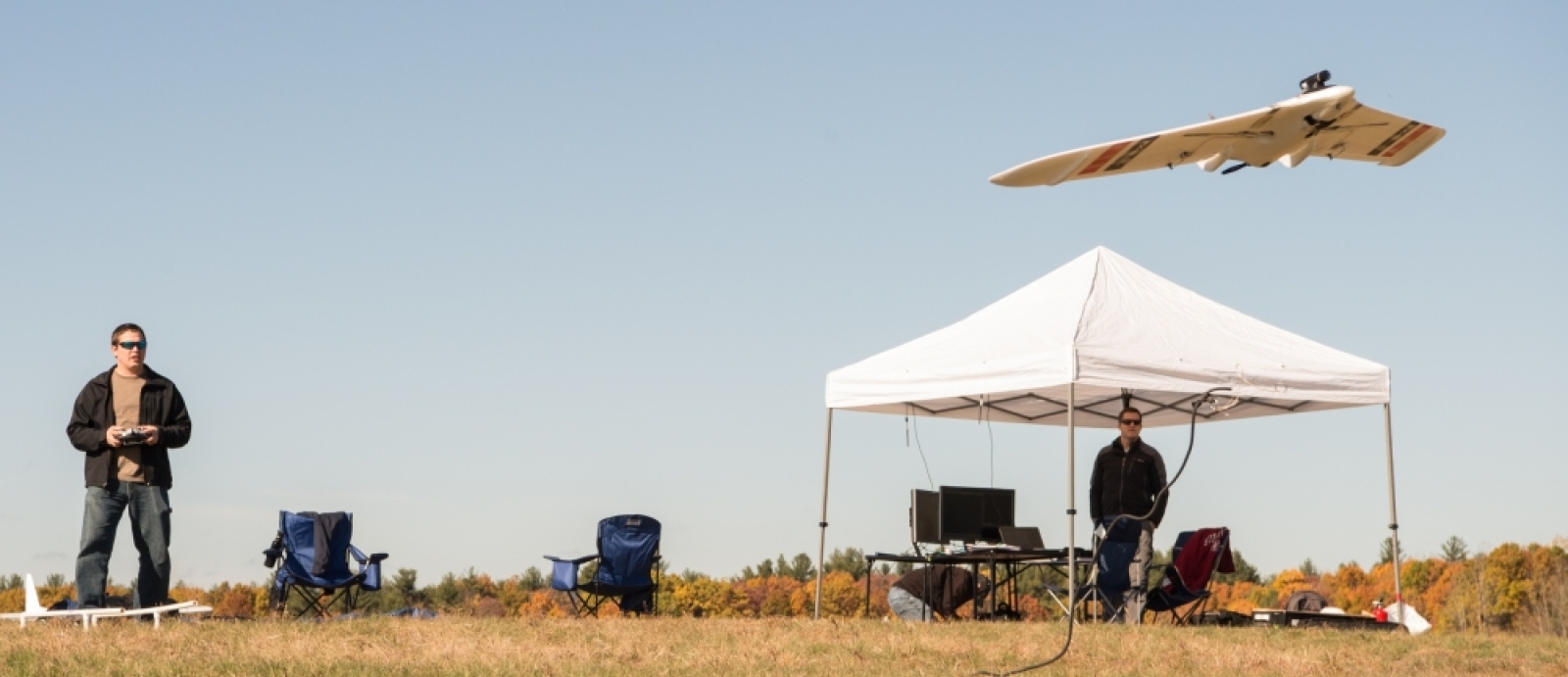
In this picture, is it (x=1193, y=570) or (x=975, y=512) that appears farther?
(x=975, y=512)

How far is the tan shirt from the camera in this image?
24.3 ft

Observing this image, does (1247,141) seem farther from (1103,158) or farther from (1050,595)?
(1050,595)

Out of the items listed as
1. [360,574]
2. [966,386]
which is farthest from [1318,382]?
[360,574]

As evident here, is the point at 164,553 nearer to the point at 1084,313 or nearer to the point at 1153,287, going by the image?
the point at 1084,313

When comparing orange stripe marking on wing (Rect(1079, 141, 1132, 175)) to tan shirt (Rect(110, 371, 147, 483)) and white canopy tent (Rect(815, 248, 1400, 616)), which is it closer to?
white canopy tent (Rect(815, 248, 1400, 616))

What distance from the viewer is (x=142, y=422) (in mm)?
7457

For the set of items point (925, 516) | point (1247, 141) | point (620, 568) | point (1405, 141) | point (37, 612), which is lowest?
point (37, 612)

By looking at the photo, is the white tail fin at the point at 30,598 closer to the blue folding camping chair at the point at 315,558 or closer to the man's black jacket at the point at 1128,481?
the blue folding camping chair at the point at 315,558

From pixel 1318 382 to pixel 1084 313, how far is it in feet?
5.12

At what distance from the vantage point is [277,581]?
11.0 m

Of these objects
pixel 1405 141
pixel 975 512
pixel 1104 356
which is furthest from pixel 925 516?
pixel 1405 141

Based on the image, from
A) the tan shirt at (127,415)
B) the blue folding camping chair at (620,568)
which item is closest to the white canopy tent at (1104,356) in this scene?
the blue folding camping chair at (620,568)

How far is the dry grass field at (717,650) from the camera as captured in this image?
5656mm

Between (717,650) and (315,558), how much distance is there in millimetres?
5475
